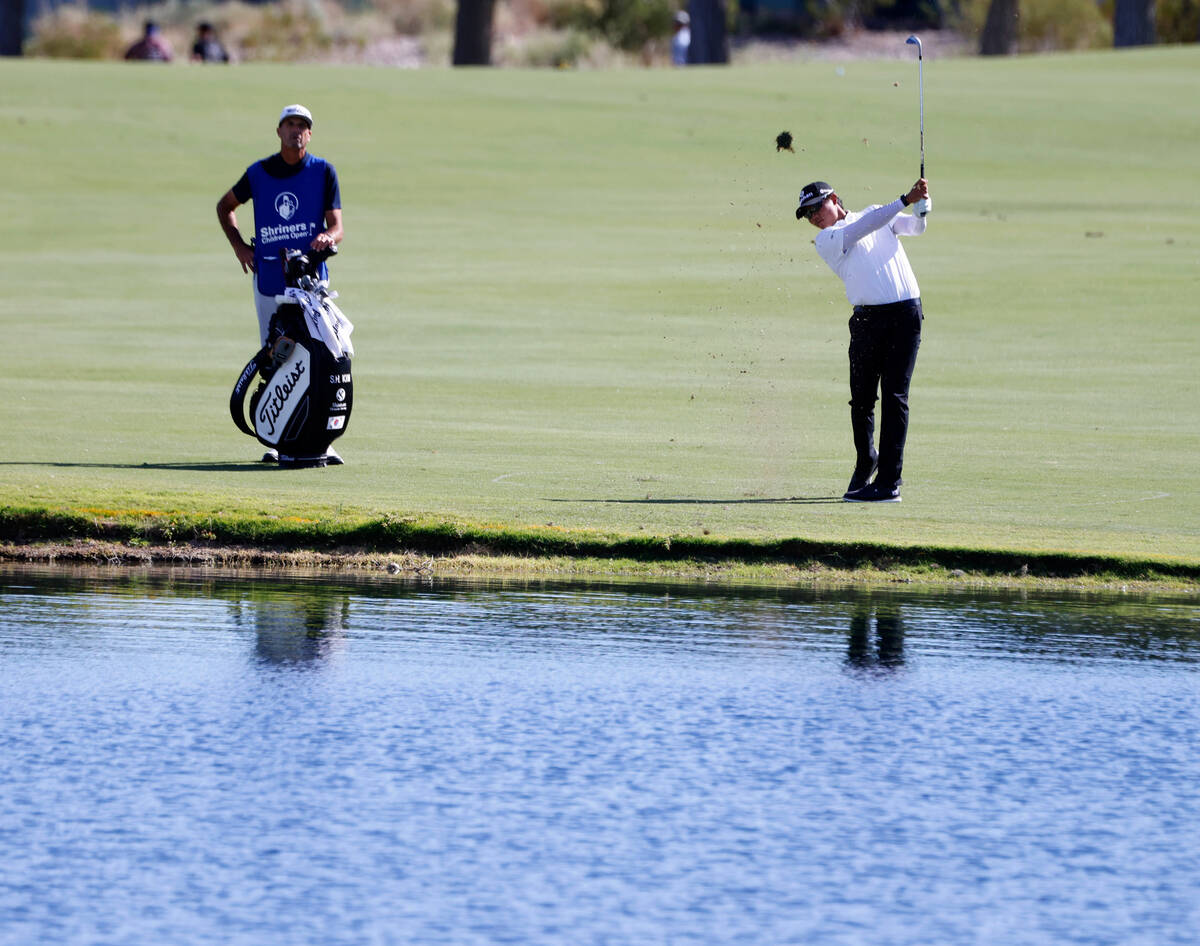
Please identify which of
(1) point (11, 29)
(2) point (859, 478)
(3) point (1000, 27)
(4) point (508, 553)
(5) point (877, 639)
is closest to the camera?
(5) point (877, 639)

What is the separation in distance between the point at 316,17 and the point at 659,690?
59353 mm

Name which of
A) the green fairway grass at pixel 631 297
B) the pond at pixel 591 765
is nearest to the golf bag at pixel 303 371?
the green fairway grass at pixel 631 297

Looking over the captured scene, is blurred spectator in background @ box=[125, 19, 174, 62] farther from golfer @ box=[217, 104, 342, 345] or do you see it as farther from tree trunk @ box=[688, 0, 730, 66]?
golfer @ box=[217, 104, 342, 345]

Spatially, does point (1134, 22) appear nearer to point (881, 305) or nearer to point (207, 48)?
point (207, 48)

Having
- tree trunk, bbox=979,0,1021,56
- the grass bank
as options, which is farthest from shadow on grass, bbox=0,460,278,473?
tree trunk, bbox=979,0,1021,56

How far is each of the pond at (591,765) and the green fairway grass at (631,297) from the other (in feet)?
4.78

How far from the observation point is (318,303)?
13234 mm

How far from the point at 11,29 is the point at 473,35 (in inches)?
437

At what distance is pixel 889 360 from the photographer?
12594mm

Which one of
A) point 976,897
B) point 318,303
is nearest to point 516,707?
point 976,897

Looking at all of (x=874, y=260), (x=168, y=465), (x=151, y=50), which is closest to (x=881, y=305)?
(x=874, y=260)

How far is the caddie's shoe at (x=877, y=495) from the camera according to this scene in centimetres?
1268

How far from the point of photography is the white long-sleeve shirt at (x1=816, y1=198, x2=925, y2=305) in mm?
12383

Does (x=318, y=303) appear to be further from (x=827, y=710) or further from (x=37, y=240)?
(x=37, y=240)
